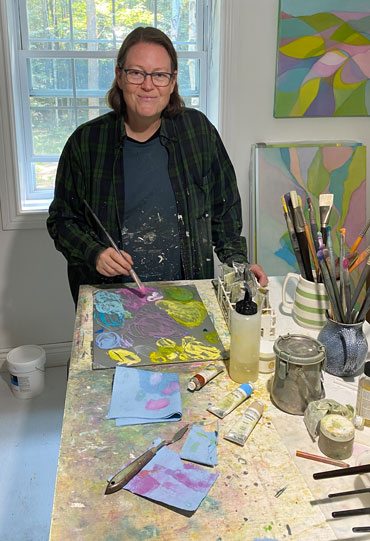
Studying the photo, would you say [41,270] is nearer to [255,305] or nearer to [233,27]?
[233,27]

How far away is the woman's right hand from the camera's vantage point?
4.94ft

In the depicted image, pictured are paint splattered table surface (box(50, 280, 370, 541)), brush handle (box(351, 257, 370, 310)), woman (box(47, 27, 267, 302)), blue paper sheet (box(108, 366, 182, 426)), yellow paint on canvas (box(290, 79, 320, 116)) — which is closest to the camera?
paint splattered table surface (box(50, 280, 370, 541))

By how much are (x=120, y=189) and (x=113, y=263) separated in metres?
0.34

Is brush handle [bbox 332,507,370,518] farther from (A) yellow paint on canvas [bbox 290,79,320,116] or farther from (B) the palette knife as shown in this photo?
(A) yellow paint on canvas [bbox 290,79,320,116]

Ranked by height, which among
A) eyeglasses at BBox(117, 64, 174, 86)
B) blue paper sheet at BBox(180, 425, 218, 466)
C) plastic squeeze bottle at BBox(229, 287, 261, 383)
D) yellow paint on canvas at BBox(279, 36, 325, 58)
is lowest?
blue paper sheet at BBox(180, 425, 218, 466)

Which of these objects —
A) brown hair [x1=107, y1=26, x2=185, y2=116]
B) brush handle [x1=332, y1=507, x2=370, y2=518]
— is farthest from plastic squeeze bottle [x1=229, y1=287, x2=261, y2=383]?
brown hair [x1=107, y1=26, x2=185, y2=116]

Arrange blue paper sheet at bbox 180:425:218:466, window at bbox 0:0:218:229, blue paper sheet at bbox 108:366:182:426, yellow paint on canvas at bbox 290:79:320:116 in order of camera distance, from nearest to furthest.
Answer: blue paper sheet at bbox 180:425:218:466
blue paper sheet at bbox 108:366:182:426
window at bbox 0:0:218:229
yellow paint on canvas at bbox 290:79:320:116

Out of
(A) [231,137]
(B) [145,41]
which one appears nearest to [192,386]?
(B) [145,41]

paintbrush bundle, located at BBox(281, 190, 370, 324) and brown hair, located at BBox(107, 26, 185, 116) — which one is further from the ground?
brown hair, located at BBox(107, 26, 185, 116)

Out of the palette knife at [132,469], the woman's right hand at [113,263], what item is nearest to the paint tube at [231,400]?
the palette knife at [132,469]

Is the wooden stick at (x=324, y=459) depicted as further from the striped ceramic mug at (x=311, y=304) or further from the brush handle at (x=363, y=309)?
the striped ceramic mug at (x=311, y=304)

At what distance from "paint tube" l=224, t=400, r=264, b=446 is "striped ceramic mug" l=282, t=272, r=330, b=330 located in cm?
39

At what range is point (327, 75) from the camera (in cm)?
261

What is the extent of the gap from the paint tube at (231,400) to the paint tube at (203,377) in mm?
62
